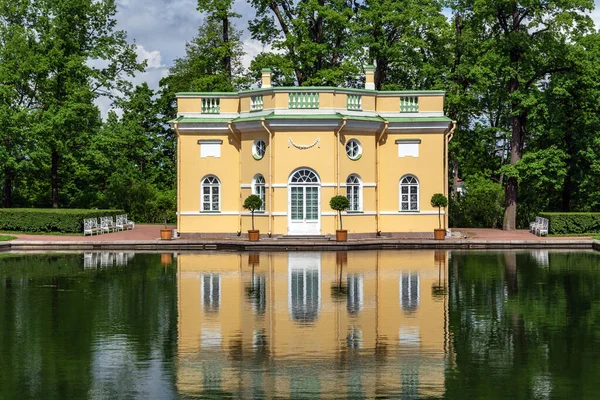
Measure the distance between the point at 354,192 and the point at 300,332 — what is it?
22277mm

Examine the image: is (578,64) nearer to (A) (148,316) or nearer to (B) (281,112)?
(B) (281,112)

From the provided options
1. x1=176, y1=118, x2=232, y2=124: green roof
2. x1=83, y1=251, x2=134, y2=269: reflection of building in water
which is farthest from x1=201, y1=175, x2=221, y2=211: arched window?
x1=83, y1=251, x2=134, y2=269: reflection of building in water

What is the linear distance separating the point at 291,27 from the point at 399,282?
27.7m

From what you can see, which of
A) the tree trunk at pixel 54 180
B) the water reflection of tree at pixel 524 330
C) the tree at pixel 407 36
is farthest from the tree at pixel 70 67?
the water reflection of tree at pixel 524 330

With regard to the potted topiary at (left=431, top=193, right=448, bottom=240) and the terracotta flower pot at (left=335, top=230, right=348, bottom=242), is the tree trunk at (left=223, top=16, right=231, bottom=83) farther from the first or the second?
the terracotta flower pot at (left=335, top=230, right=348, bottom=242)

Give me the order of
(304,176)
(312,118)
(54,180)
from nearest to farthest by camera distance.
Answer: (312,118)
(304,176)
(54,180)

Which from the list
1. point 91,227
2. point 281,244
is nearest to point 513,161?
point 281,244

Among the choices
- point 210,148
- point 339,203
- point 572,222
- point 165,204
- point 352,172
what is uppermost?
point 210,148

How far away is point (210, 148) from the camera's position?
38281 millimetres

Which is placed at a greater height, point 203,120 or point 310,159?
point 203,120

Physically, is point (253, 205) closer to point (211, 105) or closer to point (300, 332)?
point (211, 105)

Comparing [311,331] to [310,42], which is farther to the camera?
[310,42]

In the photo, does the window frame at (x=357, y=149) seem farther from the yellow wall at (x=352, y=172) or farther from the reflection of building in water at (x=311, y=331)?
the reflection of building in water at (x=311, y=331)

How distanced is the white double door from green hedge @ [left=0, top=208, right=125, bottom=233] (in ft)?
30.6
